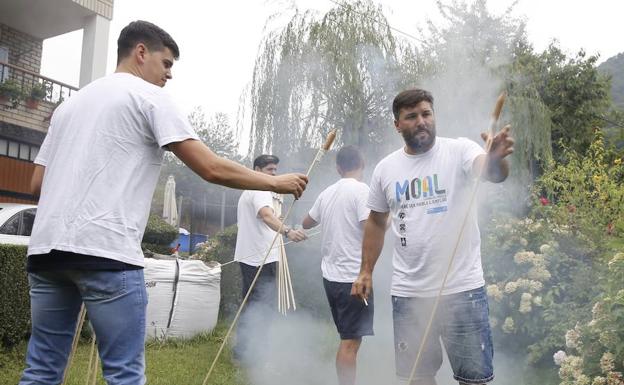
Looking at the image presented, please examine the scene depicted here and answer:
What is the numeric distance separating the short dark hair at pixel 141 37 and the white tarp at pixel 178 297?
138 inches

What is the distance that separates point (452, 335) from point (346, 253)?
1275 mm

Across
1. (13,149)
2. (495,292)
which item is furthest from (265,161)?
(13,149)

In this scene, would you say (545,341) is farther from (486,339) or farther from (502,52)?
(502,52)

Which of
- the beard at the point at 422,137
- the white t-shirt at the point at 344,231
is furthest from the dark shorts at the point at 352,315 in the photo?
the beard at the point at 422,137

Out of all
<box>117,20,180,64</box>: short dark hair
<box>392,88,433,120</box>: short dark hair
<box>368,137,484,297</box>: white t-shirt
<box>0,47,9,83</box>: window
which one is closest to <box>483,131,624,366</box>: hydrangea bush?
<box>368,137,484,297</box>: white t-shirt

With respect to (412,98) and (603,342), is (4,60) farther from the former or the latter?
(603,342)

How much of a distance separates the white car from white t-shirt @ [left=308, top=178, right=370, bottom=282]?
3.89 meters

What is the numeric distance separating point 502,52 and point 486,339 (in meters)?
10.9

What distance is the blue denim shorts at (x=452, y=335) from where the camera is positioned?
2387 mm

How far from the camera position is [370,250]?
296 centimetres

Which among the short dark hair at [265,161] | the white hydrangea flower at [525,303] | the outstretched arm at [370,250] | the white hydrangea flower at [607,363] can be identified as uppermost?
the short dark hair at [265,161]

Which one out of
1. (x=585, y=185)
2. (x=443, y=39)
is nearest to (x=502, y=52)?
(x=443, y=39)

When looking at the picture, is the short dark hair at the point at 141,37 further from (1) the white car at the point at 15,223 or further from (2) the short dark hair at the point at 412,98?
(1) the white car at the point at 15,223

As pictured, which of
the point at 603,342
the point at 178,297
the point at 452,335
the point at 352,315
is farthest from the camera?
the point at 178,297
